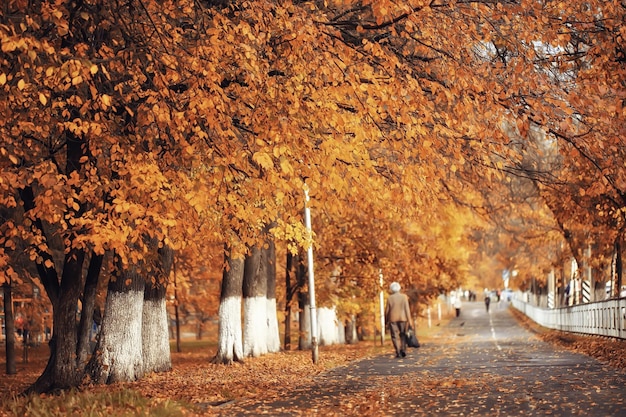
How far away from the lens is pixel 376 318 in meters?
43.9

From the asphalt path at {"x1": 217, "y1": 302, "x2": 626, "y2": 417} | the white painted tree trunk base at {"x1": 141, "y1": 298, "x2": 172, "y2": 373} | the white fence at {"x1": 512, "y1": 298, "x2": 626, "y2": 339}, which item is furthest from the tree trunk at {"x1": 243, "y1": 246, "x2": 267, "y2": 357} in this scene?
the white fence at {"x1": 512, "y1": 298, "x2": 626, "y2": 339}

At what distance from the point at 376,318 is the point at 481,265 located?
7374 cm

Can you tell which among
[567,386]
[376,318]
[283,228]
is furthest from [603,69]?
[376,318]

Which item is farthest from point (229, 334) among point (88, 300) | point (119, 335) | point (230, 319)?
point (88, 300)

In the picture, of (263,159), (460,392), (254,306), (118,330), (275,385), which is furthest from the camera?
(254,306)

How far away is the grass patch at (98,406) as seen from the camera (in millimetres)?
12484

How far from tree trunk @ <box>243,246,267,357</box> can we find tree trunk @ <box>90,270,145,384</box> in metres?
9.39

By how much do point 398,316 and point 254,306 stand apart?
4493 mm

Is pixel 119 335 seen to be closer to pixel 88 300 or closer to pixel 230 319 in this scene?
pixel 88 300

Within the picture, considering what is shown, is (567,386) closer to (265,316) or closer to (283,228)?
(283,228)

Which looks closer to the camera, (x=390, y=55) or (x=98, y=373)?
(x=390, y=55)

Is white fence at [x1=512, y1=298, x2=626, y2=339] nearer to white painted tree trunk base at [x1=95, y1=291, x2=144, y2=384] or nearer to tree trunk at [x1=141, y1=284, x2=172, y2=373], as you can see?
tree trunk at [x1=141, y1=284, x2=172, y2=373]

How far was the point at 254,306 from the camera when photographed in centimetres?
2953

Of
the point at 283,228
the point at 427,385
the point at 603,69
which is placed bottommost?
the point at 427,385
